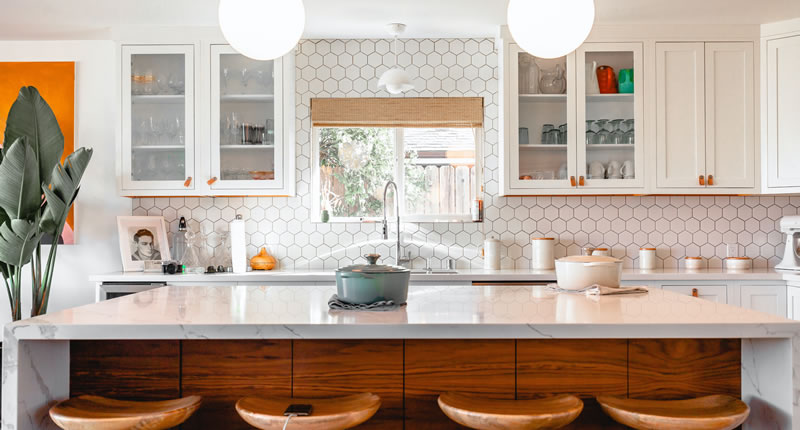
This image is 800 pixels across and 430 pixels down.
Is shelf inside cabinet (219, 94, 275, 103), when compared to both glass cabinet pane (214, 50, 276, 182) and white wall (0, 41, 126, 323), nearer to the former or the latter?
glass cabinet pane (214, 50, 276, 182)

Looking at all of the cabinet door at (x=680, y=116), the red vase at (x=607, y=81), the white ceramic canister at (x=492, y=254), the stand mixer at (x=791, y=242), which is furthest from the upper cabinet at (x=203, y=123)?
the stand mixer at (x=791, y=242)

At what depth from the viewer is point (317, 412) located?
1.52 meters

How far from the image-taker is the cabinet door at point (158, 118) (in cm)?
368

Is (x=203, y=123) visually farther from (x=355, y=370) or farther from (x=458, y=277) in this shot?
(x=355, y=370)

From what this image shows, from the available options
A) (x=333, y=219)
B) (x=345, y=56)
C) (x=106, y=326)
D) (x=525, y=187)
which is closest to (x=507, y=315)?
(x=106, y=326)

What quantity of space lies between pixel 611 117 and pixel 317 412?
287 centimetres

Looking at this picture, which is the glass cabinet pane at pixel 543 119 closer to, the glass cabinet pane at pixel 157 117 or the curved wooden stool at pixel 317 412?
the glass cabinet pane at pixel 157 117

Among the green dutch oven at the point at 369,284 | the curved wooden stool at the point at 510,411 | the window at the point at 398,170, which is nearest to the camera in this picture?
the curved wooden stool at the point at 510,411

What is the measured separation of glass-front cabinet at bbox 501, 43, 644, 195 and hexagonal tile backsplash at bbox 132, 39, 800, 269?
0.33 metres

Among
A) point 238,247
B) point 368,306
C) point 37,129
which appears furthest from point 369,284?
point 37,129

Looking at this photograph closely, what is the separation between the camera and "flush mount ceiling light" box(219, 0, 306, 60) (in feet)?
5.66

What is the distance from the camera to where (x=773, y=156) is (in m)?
3.55

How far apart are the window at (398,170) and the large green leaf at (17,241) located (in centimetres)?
167

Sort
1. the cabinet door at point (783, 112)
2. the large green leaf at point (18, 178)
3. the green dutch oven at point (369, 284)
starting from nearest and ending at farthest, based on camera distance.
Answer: the green dutch oven at point (369, 284), the large green leaf at point (18, 178), the cabinet door at point (783, 112)
